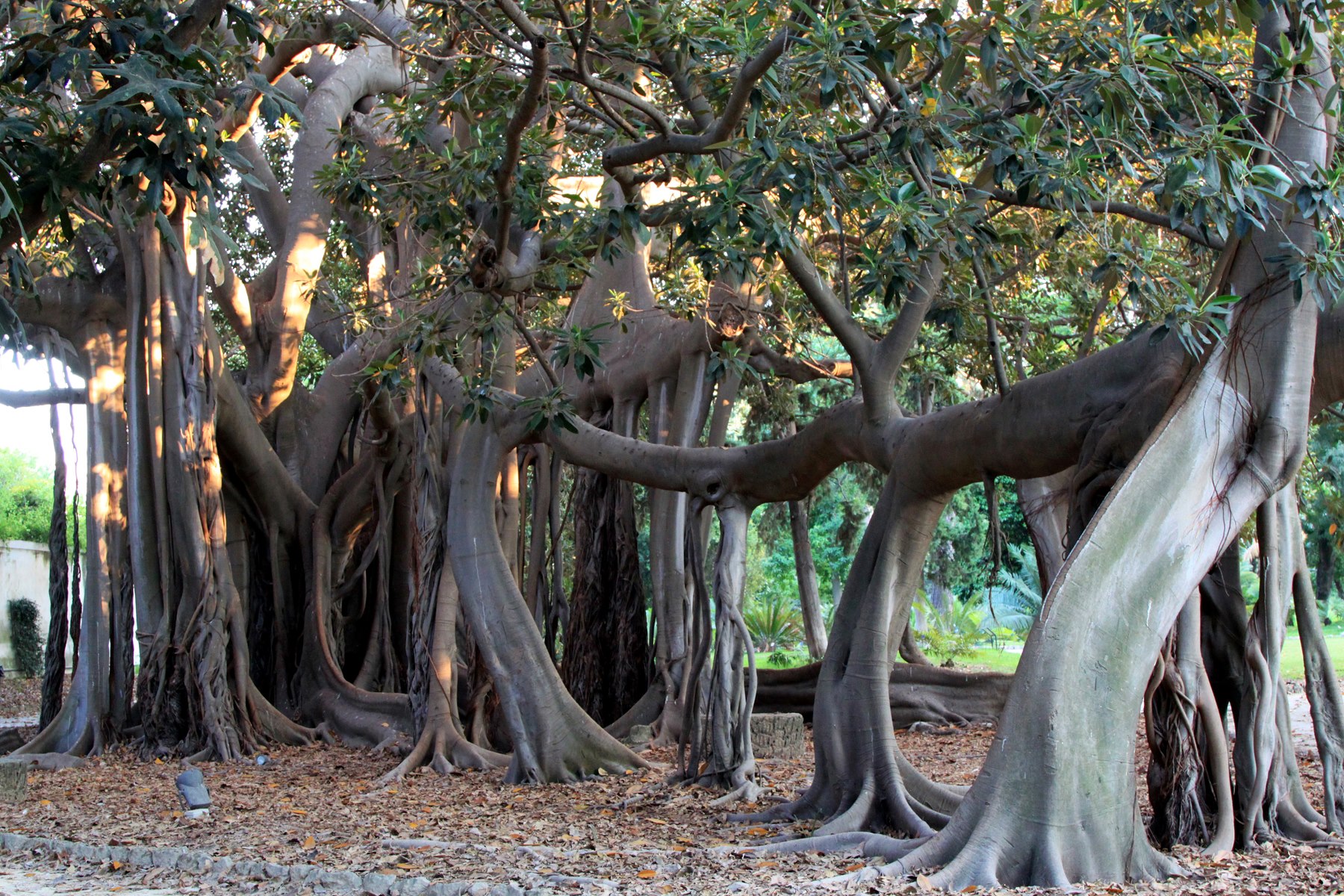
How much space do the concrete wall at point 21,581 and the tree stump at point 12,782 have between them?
12.3 metres

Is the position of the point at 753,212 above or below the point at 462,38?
below

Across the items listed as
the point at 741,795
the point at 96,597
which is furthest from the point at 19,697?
the point at 741,795

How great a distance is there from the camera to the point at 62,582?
965 centimetres

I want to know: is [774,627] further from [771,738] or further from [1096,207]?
[1096,207]

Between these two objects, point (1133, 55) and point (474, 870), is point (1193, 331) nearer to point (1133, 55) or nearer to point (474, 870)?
point (1133, 55)

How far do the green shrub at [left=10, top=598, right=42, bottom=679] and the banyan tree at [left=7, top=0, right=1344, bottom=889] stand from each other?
8723 mm

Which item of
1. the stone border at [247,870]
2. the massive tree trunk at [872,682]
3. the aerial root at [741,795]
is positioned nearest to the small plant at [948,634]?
the aerial root at [741,795]

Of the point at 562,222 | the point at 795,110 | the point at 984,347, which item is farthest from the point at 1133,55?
the point at 984,347

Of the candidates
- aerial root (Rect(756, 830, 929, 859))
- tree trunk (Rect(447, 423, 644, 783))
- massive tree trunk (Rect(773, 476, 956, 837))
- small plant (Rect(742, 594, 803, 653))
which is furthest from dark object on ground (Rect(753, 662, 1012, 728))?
small plant (Rect(742, 594, 803, 653))

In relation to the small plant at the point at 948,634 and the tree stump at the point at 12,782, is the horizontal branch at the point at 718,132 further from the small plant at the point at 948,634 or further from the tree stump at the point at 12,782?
the small plant at the point at 948,634

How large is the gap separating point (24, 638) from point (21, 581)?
1.49 metres

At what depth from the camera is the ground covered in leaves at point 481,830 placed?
14.0ft

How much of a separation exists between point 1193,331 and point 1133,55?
0.96 metres

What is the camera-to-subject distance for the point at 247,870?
15.0ft
